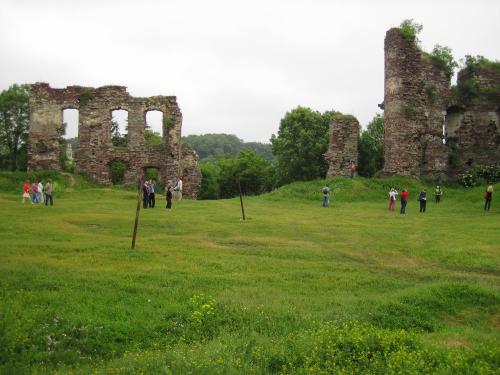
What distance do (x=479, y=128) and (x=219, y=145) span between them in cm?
9199

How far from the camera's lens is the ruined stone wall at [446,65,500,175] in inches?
1404

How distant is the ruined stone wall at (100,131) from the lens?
117ft

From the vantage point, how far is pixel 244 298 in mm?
11375

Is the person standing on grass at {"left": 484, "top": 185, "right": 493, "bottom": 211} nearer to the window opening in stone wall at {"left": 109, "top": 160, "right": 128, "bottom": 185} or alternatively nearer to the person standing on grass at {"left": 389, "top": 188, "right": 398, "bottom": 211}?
the person standing on grass at {"left": 389, "top": 188, "right": 398, "bottom": 211}

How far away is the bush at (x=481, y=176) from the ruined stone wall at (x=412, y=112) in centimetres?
187

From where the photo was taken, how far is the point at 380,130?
5350 cm

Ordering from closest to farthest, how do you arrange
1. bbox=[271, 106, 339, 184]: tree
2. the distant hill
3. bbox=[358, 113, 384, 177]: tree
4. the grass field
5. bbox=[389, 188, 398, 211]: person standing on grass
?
the grass field → bbox=[389, 188, 398, 211]: person standing on grass → bbox=[358, 113, 384, 177]: tree → bbox=[271, 106, 339, 184]: tree → the distant hill

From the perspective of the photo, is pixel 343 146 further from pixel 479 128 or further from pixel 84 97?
pixel 84 97

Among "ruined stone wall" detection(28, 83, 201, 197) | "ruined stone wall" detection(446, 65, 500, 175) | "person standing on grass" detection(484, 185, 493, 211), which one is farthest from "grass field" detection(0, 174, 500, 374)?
"ruined stone wall" detection(446, 65, 500, 175)

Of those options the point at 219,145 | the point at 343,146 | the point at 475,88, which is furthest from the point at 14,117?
the point at 219,145

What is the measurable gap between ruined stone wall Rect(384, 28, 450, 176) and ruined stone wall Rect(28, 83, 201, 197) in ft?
46.1

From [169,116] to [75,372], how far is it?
29.3 meters

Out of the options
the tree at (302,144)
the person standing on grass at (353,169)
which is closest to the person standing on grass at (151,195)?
the person standing on grass at (353,169)

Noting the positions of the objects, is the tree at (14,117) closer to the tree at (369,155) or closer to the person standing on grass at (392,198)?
the tree at (369,155)
